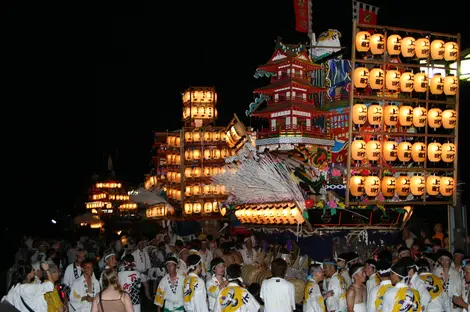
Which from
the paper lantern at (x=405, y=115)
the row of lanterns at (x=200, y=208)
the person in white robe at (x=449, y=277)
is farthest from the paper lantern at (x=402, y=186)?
the row of lanterns at (x=200, y=208)

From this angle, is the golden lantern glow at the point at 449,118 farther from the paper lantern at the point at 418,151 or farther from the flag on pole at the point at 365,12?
the flag on pole at the point at 365,12

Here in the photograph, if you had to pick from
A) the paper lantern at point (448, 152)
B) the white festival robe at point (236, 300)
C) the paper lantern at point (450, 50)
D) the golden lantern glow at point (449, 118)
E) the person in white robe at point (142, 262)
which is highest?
the paper lantern at point (450, 50)

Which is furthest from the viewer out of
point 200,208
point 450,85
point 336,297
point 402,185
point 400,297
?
point 200,208

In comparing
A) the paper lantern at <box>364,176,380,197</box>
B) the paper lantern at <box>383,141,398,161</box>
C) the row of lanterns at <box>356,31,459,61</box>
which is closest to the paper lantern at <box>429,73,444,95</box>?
the row of lanterns at <box>356,31,459,61</box>

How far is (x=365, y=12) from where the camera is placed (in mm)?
26625

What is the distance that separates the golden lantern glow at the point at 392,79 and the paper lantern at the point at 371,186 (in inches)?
91.4

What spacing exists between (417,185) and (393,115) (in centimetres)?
191

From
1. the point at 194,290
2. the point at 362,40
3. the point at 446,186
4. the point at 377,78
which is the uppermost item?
the point at 362,40

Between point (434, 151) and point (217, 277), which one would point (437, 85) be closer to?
point (434, 151)

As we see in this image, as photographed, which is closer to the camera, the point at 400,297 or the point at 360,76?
the point at 400,297

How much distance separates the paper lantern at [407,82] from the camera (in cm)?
1552

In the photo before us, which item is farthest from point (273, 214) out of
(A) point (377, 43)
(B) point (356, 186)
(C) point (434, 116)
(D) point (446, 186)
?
(A) point (377, 43)

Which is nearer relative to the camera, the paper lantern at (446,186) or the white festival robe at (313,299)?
the white festival robe at (313,299)

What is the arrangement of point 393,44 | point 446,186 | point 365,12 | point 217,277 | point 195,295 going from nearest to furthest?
point 217,277 → point 195,295 → point 393,44 → point 446,186 → point 365,12
